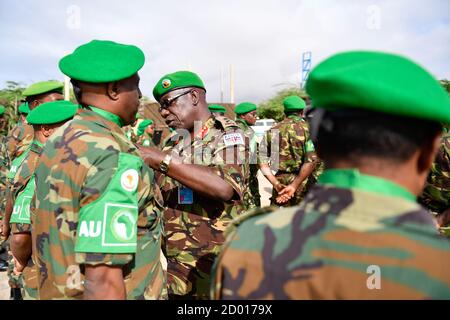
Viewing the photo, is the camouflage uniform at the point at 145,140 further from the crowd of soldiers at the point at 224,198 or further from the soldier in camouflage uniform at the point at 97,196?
the soldier in camouflage uniform at the point at 97,196

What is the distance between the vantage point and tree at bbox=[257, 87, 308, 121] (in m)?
33.7

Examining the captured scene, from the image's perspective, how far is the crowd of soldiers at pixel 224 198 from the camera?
3.00 feet

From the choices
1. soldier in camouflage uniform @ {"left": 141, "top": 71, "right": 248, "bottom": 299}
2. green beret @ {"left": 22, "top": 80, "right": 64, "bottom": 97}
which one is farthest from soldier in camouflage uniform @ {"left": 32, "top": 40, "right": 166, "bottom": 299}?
green beret @ {"left": 22, "top": 80, "right": 64, "bottom": 97}

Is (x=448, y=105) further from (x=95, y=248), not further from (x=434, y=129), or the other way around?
(x=95, y=248)

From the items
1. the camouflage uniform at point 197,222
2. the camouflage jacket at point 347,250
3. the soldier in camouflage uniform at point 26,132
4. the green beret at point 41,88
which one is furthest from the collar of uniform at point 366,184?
the green beret at point 41,88

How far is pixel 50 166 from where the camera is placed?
163 centimetres

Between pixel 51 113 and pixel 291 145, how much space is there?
356cm

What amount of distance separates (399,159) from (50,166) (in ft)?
4.53

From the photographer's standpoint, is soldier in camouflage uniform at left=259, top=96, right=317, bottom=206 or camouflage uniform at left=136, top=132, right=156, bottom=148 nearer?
soldier in camouflage uniform at left=259, top=96, right=317, bottom=206

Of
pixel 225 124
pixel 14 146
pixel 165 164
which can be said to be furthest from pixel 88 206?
pixel 14 146

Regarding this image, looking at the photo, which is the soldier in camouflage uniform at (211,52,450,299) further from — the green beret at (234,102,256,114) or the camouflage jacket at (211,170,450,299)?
the green beret at (234,102,256,114)

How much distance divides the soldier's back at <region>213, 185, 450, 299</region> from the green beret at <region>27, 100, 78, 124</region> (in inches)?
94.9

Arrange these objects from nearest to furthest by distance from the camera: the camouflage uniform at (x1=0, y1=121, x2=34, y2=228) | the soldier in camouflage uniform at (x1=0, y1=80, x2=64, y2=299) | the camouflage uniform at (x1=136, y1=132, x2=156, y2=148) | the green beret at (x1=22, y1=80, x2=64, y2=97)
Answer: the soldier in camouflage uniform at (x1=0, y1=80, x2=64, y2=299)
the green beret at (x1=22, y1=80, x2=64, y2=97)
the camouflage uniform at (x1=0, y1=121, x2=34, y2=228)
the camouflage uniform at (x1=136, y1=132, x2=156, y2=148)
